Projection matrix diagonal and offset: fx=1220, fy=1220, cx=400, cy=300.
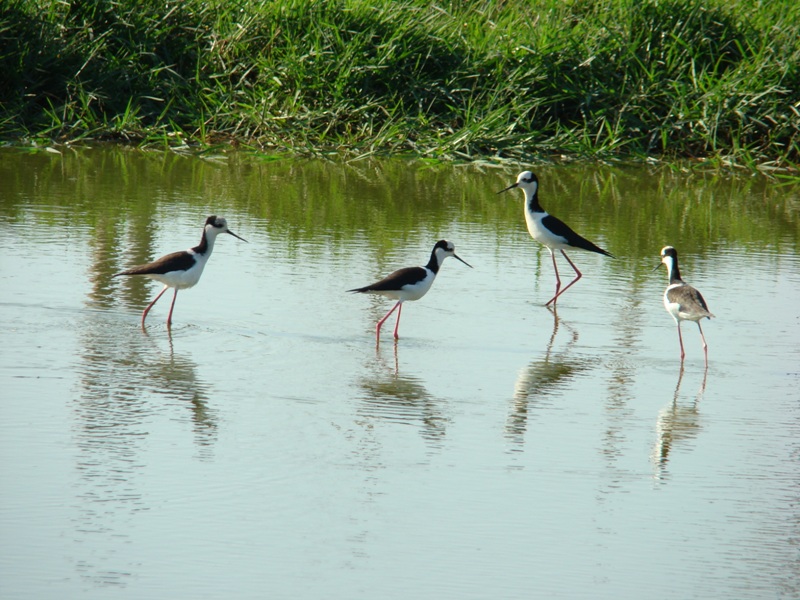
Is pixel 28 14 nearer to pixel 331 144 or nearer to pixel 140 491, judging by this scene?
pixel 331 144

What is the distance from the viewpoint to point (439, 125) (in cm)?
1659

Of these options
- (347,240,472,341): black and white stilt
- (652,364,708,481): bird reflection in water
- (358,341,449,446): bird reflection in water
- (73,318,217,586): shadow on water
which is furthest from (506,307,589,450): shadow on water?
(73,318,217,586): shadow on water

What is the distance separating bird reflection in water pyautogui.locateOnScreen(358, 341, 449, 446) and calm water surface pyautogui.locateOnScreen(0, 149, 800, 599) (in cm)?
3

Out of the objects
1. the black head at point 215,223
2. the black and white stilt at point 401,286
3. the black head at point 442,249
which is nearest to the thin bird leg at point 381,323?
the black and white stilt at point 401,286

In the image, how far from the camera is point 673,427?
22.0ft

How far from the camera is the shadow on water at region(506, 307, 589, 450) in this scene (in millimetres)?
6645

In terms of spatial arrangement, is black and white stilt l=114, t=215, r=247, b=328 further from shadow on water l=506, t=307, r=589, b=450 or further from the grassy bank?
the grassy bank

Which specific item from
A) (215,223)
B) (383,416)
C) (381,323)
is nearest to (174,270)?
(215,223)

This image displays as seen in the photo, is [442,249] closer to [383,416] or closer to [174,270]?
[174,270]

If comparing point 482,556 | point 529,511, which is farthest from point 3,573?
point 529,511

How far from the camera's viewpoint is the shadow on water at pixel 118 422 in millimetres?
4949

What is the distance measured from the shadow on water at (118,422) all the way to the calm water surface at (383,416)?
0.02 metres

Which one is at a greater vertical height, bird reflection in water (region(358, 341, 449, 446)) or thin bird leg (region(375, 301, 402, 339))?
thin bird leg (region(375, 301, 402, 339))

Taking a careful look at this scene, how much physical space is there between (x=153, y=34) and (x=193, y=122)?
1459 millimetres
